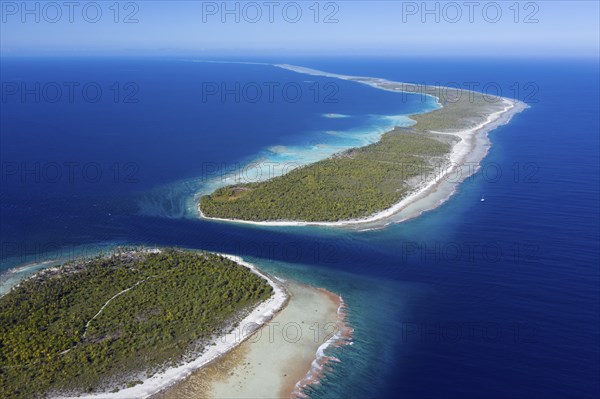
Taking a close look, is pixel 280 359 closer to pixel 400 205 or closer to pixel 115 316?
pixel 115 316

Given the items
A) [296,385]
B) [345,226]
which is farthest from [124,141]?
[296,385]

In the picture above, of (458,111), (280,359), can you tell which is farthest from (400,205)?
(458,111)

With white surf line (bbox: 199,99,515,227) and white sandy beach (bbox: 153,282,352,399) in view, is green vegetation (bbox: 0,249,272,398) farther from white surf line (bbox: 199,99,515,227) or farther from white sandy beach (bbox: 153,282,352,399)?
white surf line (bbox: 199,99,515,227)

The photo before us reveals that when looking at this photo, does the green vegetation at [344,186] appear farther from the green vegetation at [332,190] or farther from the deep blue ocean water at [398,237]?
the deep blue ocean water at [398,237]

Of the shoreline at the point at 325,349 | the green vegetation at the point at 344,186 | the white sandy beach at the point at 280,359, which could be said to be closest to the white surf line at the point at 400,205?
the green vegetation at the point at 344,186

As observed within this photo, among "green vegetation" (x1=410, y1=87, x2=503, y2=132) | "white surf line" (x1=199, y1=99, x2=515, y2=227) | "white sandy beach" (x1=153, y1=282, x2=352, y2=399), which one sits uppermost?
"green vegetation" (x1=410, y1=87, x2=503, y2=132)

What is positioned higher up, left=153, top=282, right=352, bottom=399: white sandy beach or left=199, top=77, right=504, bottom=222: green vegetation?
left=199, top=77, right=504, bottom=222: green vegetation

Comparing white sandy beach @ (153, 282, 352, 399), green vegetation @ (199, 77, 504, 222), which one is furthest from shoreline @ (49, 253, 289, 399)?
green vegetation @ (199, 77, 504, 222)
